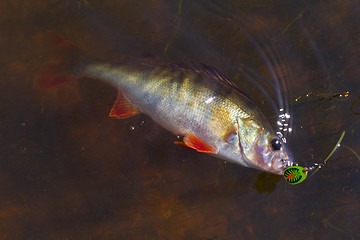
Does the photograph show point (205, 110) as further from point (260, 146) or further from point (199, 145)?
point (260, 146)

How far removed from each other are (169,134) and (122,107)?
601mm

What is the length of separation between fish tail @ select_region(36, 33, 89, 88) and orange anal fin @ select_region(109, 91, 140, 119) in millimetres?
498

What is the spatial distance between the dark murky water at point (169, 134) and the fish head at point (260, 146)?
50 cm

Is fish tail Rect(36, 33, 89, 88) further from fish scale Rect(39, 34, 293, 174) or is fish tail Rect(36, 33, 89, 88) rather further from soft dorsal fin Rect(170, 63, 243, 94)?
soft dorsal fin Rect(170, 63, 243, 94)

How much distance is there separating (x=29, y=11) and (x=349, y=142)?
147 inches

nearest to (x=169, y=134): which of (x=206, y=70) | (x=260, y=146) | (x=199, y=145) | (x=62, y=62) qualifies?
(x=199, y=145)

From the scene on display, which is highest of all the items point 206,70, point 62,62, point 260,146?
point 206,70

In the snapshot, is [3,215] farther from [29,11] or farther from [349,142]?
[349,142]

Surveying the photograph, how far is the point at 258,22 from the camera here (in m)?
3.55

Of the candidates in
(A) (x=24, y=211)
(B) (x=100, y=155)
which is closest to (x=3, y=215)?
(A) (x=24, y=211)

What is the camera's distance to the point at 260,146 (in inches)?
116

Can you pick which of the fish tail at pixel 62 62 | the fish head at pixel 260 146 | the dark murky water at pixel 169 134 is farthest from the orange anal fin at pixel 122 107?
the fish head at pixel 260 146

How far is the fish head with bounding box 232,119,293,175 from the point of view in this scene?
9.61ft

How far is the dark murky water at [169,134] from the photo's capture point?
11.0 ft
